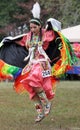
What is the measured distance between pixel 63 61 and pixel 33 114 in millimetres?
1393

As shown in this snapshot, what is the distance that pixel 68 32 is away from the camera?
28734 mm

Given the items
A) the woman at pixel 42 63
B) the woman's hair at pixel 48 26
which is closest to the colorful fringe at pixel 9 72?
the woman at pixel 42 63

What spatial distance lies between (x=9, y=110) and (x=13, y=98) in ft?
10.2

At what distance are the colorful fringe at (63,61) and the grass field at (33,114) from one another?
822mm

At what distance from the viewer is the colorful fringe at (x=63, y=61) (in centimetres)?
1015

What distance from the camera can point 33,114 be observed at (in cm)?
1103

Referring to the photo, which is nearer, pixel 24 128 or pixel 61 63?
pixel 24 128

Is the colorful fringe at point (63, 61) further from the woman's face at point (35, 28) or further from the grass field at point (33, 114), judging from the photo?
the grass field at point (33, 114)

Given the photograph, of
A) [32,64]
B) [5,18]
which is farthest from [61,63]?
[5,18]

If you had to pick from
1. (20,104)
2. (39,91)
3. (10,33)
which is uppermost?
(39,91)

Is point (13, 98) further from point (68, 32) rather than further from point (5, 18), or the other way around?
point (5, 18)

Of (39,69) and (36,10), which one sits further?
(36,10)

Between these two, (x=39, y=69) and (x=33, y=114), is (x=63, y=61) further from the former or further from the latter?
(x=33, y=114)

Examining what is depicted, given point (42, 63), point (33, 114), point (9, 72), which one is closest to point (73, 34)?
point (33, 114)
